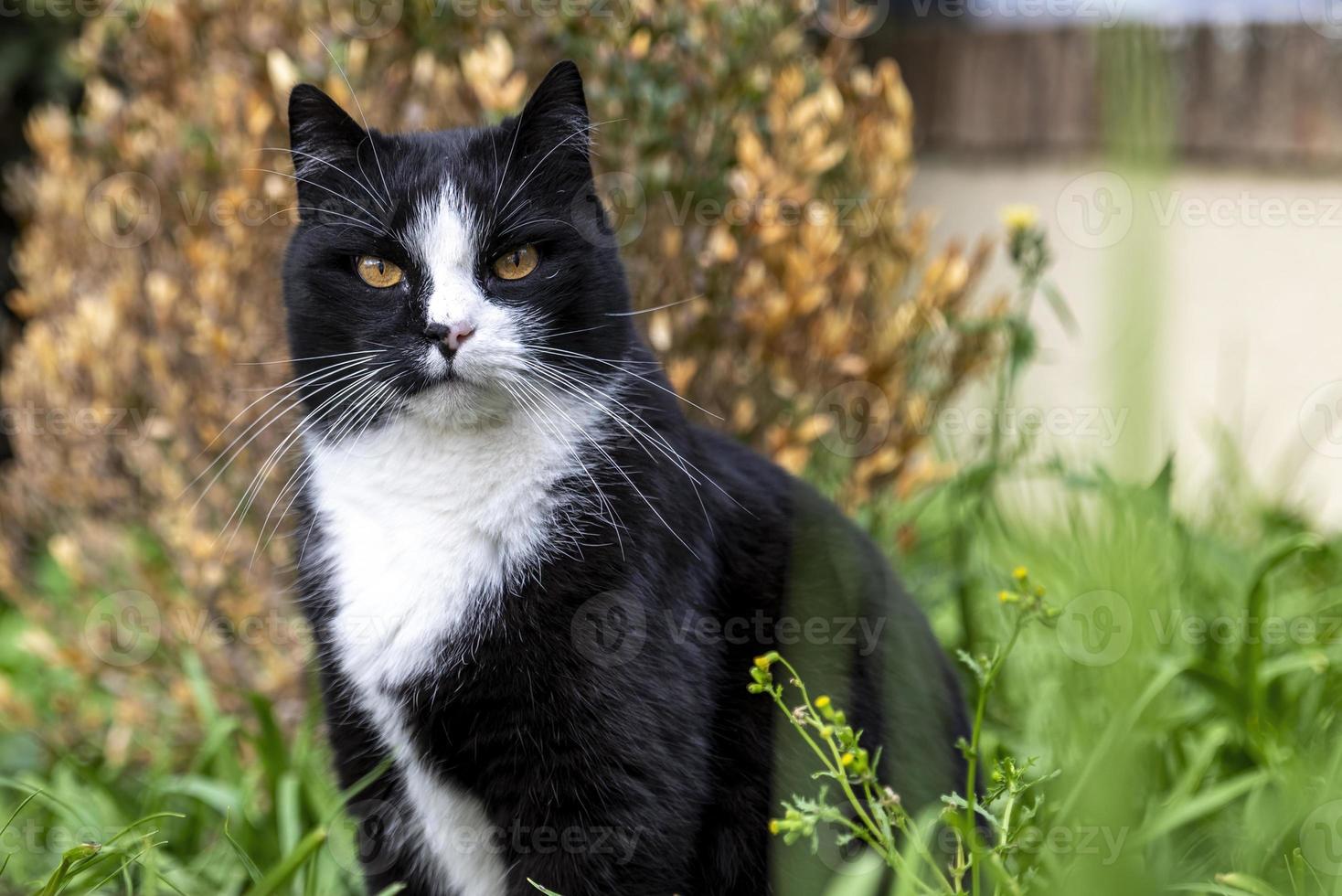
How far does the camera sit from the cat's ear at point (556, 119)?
5.29 ft

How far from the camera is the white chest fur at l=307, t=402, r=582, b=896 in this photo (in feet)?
4.92

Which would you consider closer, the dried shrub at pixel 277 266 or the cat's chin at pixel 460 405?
the cat's chin at pixel 460 405

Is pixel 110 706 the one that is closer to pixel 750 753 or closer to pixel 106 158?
pixel 106 158

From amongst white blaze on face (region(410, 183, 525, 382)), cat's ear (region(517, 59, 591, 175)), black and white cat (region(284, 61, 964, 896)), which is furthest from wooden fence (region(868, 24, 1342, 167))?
white blaze on face (region(410, 183, 525, 382))

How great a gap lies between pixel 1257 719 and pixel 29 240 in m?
3.27

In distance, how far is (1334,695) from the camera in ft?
6.66

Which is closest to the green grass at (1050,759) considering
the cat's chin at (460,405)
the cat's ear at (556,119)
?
the cat's chin at (460,405)

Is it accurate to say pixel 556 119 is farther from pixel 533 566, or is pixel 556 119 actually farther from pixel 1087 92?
pixel 1087 92

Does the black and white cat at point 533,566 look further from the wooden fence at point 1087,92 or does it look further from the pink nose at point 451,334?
the wooden fence at point 1087,92

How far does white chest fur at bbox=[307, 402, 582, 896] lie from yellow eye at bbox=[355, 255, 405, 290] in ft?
0.62

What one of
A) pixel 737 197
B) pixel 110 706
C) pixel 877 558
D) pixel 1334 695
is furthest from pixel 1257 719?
pixel 110 706

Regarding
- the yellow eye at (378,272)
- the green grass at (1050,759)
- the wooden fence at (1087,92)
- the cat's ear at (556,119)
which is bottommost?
the green grass at (1050,759)

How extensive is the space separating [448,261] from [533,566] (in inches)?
16.6

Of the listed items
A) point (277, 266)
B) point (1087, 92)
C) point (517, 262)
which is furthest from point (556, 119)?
point (1087, 92)
